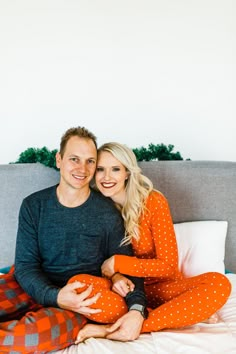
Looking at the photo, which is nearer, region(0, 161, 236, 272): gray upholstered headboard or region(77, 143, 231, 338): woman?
region(77, 143, 231, 338): woman

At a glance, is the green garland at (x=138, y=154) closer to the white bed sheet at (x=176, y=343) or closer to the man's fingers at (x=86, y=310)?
the man's fingers at (x=86, y=310)

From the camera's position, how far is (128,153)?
5.32ft

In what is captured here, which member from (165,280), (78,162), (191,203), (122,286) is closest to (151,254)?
(165,280)

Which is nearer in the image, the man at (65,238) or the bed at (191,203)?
the man at (65,238)

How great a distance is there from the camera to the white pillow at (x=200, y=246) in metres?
1.72

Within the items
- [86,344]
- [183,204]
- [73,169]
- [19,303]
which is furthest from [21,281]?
[183,204]

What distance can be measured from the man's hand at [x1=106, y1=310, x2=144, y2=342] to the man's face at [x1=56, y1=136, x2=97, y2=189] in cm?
53

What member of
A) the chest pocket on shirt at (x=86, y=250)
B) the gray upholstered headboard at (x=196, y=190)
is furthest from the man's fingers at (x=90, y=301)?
the gray upholstered headboard at (x=196, y=190)

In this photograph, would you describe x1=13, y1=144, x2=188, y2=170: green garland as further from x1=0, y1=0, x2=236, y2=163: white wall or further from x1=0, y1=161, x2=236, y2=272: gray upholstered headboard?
x1=0, y1=0, x2=236, y2=163: white wall

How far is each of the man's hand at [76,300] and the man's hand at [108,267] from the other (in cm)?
16

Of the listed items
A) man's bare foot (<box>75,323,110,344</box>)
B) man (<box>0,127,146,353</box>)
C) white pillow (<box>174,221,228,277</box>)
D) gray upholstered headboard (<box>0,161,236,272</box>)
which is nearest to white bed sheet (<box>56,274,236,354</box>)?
man's bare foot (<box>75,323,110,344</box>)

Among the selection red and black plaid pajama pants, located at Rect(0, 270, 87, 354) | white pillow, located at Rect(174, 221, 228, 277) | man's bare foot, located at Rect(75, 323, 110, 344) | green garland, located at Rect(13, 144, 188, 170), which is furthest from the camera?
green garland, located at Rect(13, 144, 188, 170)

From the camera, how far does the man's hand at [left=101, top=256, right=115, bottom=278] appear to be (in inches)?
59.4

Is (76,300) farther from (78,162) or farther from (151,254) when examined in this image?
(78,162)
